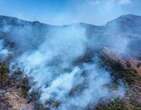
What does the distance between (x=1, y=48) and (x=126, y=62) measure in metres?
37.4

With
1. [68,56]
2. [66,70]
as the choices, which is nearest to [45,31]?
[68,56]

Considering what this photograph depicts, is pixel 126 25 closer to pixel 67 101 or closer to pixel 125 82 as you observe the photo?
pixel 125 82

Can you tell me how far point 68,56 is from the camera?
294 feet

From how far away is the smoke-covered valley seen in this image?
2808 inches

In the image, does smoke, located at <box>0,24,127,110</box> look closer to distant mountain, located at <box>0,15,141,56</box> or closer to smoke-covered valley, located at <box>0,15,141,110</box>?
smoke-covered valley, located at <box>0,15,141,110</box>

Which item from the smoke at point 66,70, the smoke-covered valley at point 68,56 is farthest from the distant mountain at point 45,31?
the smoke at point 66,70

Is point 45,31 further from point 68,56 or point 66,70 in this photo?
point 66,70

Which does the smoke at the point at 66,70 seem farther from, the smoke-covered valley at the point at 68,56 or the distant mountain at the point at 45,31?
the distant mountain at the point at 45,31

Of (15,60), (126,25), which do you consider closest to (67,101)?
(15,60)

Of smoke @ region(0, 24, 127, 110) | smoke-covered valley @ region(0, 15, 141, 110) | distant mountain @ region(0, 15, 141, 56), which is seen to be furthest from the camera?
distant mountain @ region(0, 15, 141, 56)

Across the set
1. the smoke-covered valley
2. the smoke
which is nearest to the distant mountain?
the smoke-covered valley

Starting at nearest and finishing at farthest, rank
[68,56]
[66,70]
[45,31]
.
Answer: [66,70] < [68,56] < [45,31]

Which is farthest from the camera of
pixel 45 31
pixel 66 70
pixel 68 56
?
pixel 45 31

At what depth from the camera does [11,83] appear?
80125 millimetres
